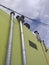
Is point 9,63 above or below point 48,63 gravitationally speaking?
below

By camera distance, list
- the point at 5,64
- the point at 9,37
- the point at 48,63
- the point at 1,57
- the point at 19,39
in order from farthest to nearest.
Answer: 1. the point at 48,63
2. the point at 19,39
3. the point at 9,37
4. the point at 1,57
5. the point at 5,64

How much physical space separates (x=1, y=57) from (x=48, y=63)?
3.12 m

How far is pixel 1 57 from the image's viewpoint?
3.15m

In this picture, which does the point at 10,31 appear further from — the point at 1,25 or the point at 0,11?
the point at 0,11

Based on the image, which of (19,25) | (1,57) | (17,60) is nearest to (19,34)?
(19,25)

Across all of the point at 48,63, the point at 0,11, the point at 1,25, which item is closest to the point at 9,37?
the point at 1,25

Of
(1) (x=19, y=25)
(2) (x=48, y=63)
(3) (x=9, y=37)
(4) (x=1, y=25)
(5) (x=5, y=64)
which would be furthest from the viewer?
(2) (x=48, y=63)

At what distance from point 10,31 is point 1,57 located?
3.55ft

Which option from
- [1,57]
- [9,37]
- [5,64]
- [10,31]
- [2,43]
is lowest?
[5,64]

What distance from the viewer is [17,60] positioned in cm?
368

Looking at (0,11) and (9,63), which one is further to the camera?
(0,11)

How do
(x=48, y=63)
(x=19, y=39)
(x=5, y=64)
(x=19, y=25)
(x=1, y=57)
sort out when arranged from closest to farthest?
(x=5, y=64) → (x=1, y=57) → (x=19, y=39) → (x=19, y=25) → (x=48, y=63)

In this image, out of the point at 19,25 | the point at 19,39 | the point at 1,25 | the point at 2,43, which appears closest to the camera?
the point at 2,43

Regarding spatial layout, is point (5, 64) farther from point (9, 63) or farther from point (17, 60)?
point (17, 60)
